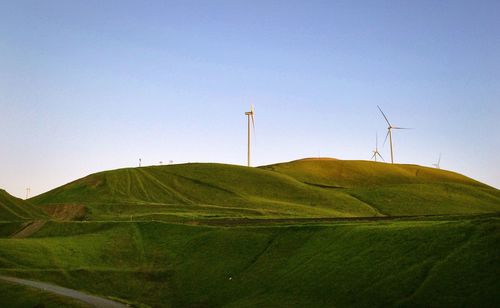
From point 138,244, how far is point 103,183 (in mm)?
87348

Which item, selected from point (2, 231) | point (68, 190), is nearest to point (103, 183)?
point (68, 190)

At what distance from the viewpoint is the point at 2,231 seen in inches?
3346

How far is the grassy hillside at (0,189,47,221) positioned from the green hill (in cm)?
1045

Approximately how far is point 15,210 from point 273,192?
66.4 metres

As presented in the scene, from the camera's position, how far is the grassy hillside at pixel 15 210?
321ft

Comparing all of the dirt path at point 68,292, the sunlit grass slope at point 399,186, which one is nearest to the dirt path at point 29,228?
the dirt path at point 68,292

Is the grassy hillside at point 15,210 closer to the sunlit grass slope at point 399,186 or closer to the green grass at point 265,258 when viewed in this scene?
the green grass at point 265,258

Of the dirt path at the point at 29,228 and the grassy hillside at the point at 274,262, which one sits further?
the dirt path at the point at 29,228

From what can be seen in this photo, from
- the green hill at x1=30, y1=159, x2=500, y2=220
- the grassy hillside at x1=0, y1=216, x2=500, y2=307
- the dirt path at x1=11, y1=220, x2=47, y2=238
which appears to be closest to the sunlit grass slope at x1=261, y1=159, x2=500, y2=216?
the green hill at x1=30, y1=159, x2=500, y2=220

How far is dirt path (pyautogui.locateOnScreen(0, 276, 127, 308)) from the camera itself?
4685cm

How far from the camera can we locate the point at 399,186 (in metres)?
151

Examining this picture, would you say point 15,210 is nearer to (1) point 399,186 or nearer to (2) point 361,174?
(1) point 399,186

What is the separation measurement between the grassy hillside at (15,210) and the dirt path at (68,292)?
47.1 m

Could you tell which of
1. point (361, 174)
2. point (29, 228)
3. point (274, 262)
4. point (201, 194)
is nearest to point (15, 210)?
point (29, 228)
